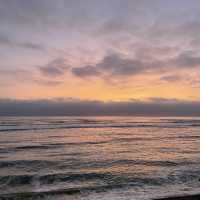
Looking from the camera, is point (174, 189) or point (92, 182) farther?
point (92, 182)

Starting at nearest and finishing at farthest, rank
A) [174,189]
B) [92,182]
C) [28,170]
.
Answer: [174,189]
[92,182]
[28,170]

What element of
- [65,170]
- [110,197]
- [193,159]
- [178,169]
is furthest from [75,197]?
[193,159]

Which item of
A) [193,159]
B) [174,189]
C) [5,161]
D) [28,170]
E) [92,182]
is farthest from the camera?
[193,159]

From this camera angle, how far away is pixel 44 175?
10.6 metres

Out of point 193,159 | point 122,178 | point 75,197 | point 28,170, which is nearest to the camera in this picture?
point 75,197

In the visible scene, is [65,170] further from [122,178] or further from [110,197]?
[110,197]

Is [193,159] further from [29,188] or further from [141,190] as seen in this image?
[29,188]

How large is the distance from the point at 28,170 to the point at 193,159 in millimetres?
10128

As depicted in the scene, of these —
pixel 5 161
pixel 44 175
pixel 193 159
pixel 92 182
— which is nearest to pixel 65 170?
pixel 44 175

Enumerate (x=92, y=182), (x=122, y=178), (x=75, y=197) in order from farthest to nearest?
(x=122, y=178) < (x=92, y=182) < (x=75, y=197)

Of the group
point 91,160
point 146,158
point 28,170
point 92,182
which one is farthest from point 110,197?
point 146,158

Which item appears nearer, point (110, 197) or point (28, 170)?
point (110, 197)

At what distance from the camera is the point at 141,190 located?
8.44 meters

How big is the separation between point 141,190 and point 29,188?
4224mm
